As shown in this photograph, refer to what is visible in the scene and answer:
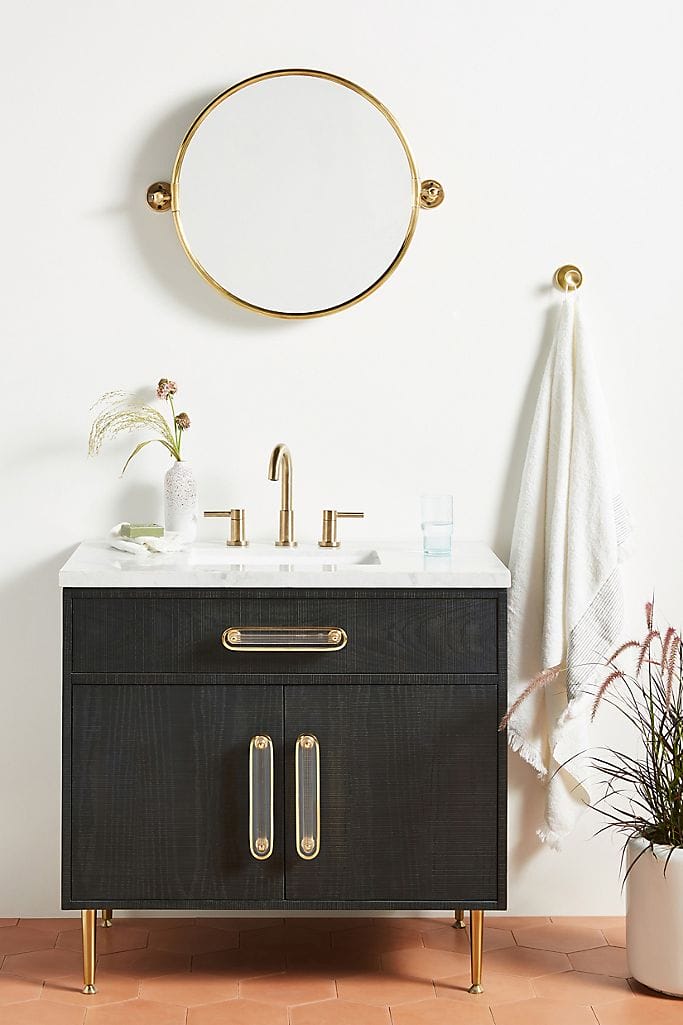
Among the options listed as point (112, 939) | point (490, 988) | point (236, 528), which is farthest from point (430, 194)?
point (112, 939)

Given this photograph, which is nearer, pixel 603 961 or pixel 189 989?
pixel 189 989

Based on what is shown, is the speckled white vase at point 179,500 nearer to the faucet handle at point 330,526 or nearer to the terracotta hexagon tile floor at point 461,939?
the faucet handle at point 330,526

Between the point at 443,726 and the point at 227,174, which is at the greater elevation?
the point at 227,174

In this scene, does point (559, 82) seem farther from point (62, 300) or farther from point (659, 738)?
point (659, 738)

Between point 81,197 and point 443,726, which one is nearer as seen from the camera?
point 443,726

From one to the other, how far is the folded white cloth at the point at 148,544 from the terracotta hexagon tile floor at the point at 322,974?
869 mm

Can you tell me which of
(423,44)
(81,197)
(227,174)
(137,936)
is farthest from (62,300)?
(137,936)

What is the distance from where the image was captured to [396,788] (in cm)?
223

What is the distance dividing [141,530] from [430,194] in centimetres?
96

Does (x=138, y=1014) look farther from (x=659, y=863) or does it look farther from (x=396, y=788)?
(x=659, y=863)

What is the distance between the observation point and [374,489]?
2.61m

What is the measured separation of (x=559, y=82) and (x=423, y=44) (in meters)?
0.31

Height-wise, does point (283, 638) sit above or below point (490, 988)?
above

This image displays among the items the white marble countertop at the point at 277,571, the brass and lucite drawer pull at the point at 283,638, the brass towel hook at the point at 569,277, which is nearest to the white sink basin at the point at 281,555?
the white marble countertop at the point at 277,571
